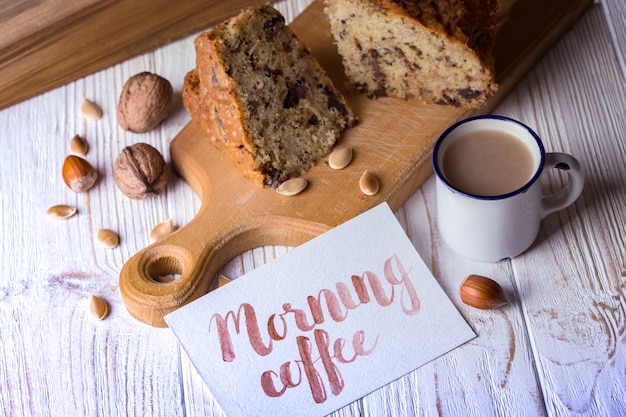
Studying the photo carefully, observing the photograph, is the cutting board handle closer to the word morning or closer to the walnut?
the word morning

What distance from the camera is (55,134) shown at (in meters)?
2.24

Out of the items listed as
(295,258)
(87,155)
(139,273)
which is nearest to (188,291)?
(139,273)

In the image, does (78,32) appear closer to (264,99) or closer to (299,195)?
(264,99)

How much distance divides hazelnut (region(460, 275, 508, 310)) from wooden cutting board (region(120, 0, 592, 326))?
28 centimetres

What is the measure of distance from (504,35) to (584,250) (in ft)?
2.06

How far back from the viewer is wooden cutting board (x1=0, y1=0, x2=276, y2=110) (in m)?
2.17

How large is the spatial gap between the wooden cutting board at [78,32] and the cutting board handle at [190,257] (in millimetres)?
667

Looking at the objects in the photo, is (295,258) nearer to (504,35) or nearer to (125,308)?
(125,308)

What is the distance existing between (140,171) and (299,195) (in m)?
0.40

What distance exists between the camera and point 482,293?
1.79 m

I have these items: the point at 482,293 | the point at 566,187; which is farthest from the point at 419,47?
the point at 482,293

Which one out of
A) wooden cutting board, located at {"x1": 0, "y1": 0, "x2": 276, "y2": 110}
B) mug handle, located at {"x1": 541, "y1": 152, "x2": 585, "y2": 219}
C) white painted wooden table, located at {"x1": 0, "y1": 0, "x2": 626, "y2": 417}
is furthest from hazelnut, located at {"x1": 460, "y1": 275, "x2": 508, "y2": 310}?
wooden cutting board, located at {"x1": 0, "y1": 0, "x2": 276, "y2": 110}

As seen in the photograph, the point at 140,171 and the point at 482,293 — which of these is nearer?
the point at 482,293

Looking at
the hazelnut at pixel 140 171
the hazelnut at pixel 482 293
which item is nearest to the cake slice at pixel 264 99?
the hazelnut at pixel 140 171
